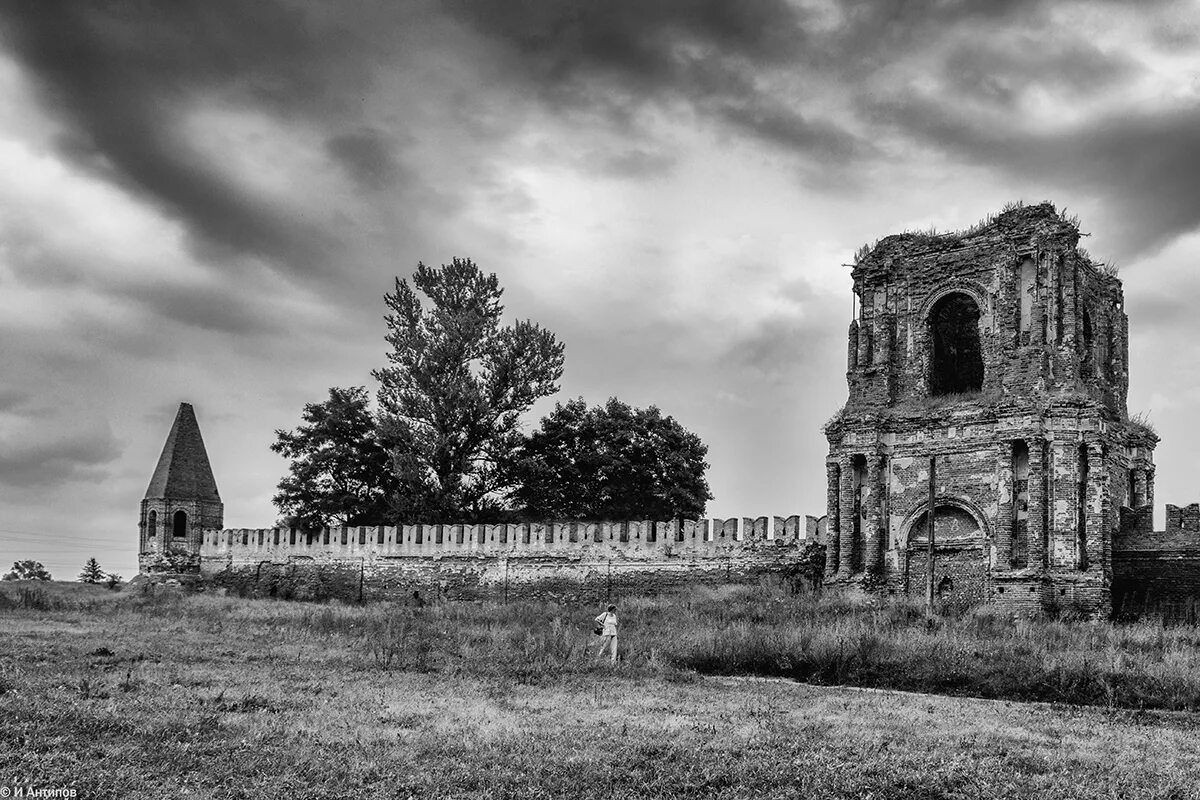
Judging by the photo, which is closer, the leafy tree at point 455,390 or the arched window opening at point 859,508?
the arched window opening at point 859,508

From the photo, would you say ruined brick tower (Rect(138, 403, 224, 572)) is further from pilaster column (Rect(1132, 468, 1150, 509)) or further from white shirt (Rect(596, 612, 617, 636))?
pilaster column (Rect(1132, 468, 1150, 509))

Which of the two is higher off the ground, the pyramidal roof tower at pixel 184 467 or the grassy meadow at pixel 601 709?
the pyramidal roof tower at pixel 184 467

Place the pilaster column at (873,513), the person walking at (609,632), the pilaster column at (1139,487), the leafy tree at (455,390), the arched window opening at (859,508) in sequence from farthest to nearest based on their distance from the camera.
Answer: the leafy tree at (455,390)
the pilaster column at (1139,487)
the arched window opening at (859,508)
the pilaster column at (873,513)
the person walking at (609,632)

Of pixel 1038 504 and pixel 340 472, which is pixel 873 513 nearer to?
pixel 1038 504

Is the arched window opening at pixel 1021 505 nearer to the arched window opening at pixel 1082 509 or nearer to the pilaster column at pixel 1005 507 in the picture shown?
the pilaster column at pixel 1005 507

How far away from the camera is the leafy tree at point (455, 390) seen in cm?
4156

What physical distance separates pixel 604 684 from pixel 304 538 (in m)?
24.8

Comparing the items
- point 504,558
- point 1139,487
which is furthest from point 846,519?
point 504,558

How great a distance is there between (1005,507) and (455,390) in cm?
2022

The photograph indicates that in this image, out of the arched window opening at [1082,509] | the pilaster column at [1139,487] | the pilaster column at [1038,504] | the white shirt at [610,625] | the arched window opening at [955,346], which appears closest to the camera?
the white shirt at [610,625]

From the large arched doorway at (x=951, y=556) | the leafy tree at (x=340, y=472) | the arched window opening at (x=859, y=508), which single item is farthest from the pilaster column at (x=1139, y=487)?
the leafy tree at (x=340, y=472)

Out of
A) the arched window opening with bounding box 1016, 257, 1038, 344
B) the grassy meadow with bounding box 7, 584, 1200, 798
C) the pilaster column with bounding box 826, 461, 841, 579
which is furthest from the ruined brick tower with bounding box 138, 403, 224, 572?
the arched window opening with bounding box 1016, 257, 1038, 344

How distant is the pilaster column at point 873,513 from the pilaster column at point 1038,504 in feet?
11.9

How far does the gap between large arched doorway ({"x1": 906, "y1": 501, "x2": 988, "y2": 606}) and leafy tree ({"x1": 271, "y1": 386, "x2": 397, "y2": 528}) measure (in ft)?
69.7
